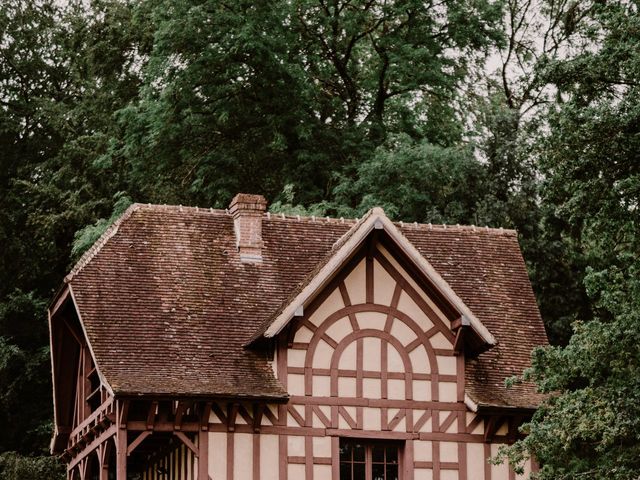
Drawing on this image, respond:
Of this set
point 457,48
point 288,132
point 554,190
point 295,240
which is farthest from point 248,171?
point 554,190

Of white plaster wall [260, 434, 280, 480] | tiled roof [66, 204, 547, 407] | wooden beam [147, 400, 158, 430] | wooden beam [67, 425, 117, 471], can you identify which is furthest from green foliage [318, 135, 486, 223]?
wooden beam [147, 400, 158, 430]

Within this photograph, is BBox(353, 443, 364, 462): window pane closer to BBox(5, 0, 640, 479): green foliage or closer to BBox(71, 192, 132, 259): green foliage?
BBox(5, 0, 640, 479): green foliage

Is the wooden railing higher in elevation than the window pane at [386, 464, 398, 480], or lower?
higher

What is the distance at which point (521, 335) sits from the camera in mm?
28438

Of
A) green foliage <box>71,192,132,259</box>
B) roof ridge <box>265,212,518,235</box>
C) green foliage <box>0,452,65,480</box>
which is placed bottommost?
green foliage <box>0,452,65,480</box>

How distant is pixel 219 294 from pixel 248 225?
1763 mm

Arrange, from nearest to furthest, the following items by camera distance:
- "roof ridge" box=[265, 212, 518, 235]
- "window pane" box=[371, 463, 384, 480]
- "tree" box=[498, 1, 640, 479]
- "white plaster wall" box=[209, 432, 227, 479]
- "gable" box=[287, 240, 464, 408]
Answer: "tree" box=[498, 1, 640, 479]
"white plaster wall" box=[209, 432, 227, 479]
"gable" box=[287, 240, 464, 408]
"window pane" box=[371, 463, 384, 480]
"roof ridge" box=[265, 212, 518, 235]

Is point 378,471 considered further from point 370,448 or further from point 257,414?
point 257,414

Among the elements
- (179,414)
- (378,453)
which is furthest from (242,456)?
(378,453)

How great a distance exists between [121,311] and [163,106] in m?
13.0

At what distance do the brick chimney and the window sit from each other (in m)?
4.12

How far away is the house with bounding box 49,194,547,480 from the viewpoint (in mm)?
25094

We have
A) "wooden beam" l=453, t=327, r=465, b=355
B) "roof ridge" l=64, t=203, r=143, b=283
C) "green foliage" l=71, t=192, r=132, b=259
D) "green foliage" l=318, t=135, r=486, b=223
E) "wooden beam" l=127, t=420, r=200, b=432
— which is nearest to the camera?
"wooden beam" l=127, t=420, r=200, b=432

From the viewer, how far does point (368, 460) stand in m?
26.1
